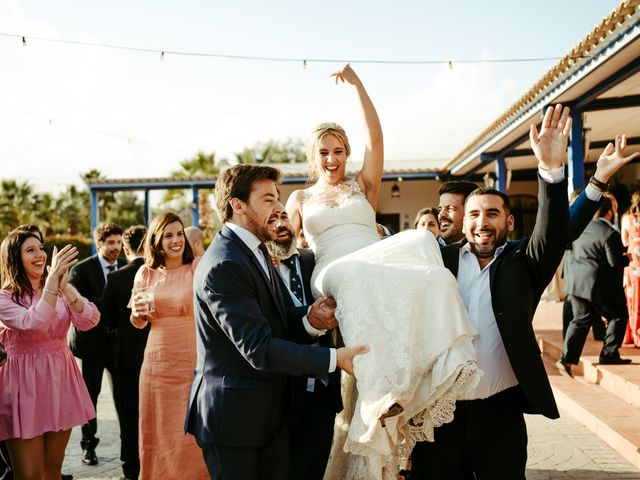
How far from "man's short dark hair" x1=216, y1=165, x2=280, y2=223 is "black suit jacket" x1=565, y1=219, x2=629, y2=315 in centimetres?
528

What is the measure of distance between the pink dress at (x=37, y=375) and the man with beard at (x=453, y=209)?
253cm

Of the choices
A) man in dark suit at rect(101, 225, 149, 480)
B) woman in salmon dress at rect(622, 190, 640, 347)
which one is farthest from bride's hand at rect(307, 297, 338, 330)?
woman in salmon dress at rect(622, 190, 640, 347)

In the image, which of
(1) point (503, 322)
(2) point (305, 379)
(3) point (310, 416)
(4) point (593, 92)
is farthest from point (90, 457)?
(4) point (593, 92)

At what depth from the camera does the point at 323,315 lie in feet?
9.04

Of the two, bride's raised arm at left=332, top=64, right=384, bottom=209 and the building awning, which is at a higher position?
the building awning

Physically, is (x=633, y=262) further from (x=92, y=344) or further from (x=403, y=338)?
(x=92, y=344)

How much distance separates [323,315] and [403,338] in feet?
1.30

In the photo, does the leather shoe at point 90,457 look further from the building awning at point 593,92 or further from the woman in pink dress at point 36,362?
the building awning at point 593,92

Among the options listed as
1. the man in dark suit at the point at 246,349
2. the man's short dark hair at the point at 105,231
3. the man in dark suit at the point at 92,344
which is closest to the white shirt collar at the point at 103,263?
the man in dark suit at the point at 92,344

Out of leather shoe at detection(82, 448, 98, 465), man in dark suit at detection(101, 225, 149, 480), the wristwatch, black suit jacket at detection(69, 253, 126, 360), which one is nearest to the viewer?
the wristwatch

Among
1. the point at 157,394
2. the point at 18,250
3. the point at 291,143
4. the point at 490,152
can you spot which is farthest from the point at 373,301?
the point at 291,143

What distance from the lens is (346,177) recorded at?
147 inches

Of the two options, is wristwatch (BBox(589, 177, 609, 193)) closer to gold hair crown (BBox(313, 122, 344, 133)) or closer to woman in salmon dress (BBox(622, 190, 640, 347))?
gold hair crown (BBox(313, 122, 344, 133))

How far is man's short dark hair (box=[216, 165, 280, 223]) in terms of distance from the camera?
8.99ft
